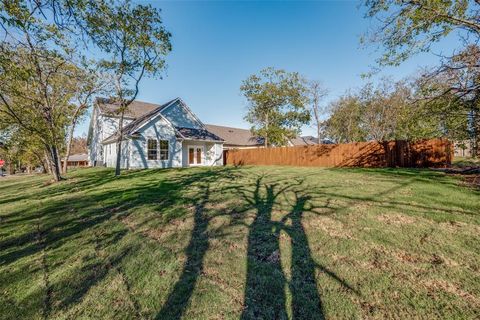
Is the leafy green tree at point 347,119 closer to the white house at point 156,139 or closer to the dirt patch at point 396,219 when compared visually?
the white house at point 156,139

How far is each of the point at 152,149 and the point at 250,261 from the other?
16.4 m

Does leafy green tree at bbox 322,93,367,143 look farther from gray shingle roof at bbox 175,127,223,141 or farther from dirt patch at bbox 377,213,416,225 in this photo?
dirt patch at bbox 377,213,416,225

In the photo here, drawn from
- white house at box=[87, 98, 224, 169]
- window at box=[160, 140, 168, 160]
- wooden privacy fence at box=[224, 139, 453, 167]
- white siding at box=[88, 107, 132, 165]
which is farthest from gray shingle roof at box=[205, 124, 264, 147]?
window at box=[160, 140, 168, 160]

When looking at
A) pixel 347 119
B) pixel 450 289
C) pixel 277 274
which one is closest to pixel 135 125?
pixel 277 274

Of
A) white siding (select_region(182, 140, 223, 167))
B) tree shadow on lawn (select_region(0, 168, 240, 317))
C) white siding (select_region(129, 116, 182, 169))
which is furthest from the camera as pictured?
white siding (select_region(182, 140, 223, 167))

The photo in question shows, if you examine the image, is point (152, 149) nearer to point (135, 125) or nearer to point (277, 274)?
point (135, 125)

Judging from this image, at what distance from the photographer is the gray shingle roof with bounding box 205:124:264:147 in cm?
3200

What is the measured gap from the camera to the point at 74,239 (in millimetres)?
3793

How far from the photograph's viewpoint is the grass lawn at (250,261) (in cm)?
210

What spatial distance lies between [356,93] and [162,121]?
2492 cm

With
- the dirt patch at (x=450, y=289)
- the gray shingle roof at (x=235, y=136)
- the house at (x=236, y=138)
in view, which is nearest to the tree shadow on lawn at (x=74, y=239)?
the dirt patch at (x=450, y=289)

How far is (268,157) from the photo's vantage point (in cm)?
2109

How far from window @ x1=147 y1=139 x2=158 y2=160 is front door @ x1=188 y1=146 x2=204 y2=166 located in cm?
384

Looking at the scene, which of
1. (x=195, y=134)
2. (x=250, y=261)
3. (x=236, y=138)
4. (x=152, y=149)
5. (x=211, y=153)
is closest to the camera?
(x=250, y=261)
